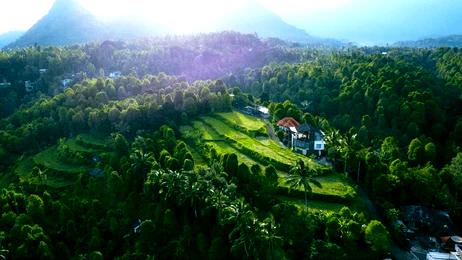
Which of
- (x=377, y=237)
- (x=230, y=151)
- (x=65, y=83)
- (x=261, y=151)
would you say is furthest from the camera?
(x=65, y=83)

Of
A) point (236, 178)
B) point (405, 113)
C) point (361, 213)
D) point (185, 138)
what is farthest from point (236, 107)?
point (361, 213)

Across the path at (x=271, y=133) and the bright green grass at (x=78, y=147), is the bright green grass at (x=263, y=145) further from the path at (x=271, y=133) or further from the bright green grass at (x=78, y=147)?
the bright green grass at (x=78, y=147)

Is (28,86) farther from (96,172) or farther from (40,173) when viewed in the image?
(96,172)

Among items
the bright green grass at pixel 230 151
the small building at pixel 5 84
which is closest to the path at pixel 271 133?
the bright green grass at pixel 230 151

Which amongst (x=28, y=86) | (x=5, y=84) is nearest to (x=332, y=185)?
(x=28, y=86)

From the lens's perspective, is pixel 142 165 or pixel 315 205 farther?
pixel 142 165

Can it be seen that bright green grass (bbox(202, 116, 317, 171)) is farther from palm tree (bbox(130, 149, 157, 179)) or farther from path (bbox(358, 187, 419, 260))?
palm tree (bbox(130, 149, 157, 179))

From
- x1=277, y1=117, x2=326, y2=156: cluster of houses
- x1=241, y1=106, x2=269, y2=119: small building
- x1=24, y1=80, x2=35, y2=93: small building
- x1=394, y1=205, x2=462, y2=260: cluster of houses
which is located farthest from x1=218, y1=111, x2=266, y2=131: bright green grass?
x1=24, y1=80, x2=35, y2=93: small building
